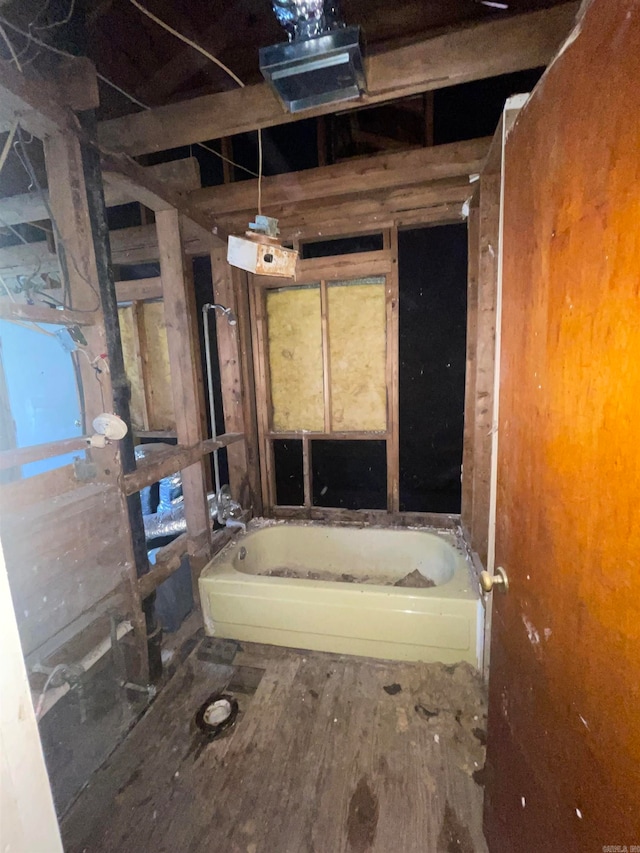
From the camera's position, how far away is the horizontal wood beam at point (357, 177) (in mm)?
1658

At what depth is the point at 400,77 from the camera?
1.22 meters

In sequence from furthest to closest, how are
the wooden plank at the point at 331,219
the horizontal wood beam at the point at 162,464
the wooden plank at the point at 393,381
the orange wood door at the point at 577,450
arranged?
the wooden plank at the point at 393,381, the wooden plank at the point at 331,219, the horizontal wood beam at the point at 162,464, the orange wood door at the point at 577,450

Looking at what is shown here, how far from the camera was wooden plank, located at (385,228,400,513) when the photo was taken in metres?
2.34

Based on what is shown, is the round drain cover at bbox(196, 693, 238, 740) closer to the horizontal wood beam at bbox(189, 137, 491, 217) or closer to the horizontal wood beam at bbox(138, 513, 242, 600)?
the horizontal wood beam at bbox(138, 513, 242, 600)

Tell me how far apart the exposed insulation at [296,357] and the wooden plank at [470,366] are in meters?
1.03

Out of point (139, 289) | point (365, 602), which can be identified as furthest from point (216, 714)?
point (139, 289)

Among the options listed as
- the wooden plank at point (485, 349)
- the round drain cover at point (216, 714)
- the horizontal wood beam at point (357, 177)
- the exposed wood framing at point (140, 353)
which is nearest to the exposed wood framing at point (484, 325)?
the wooden plank at point (485, 349)

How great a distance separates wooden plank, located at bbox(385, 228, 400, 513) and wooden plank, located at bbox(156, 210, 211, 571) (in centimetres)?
131

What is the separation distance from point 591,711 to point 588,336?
1.93 ft

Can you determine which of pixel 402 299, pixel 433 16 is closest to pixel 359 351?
pixel 402 299

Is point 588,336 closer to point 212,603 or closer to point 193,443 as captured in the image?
point 193,443

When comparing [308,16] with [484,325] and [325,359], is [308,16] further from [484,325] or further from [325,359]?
[325,359]

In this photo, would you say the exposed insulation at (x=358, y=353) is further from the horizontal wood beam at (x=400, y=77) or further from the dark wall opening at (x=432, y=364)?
the horizontal wood beam at (x=400, y=77)

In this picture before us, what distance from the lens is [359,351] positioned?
253 cm
